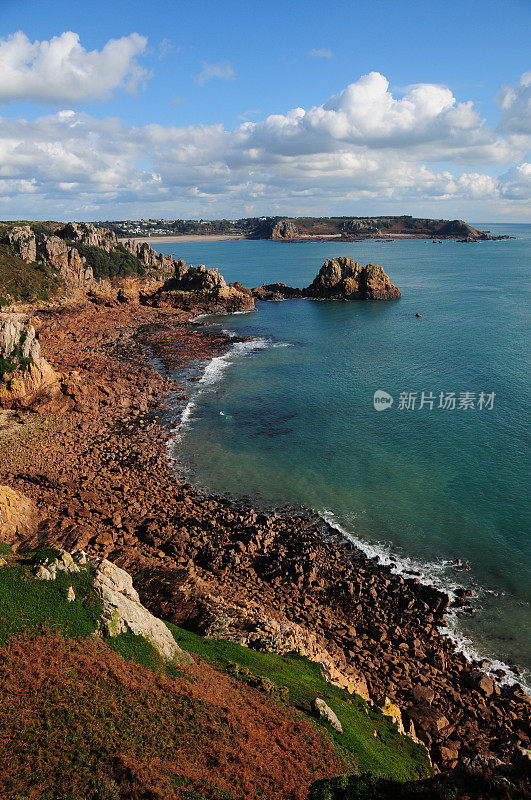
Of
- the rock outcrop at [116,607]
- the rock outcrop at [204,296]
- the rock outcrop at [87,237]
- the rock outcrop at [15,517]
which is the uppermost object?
the rock outcrop at [87,237]

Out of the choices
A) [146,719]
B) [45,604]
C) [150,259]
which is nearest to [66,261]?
[150,259]

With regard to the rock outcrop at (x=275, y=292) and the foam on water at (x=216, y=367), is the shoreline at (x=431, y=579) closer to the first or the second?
the foam on water at (x=216, y=367)

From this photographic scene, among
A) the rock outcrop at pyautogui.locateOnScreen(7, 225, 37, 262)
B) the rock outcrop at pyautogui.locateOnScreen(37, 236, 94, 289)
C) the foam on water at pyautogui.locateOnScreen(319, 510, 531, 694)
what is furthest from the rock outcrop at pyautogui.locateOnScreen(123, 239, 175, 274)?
the foam on water at pyautogui.locateOnScreen(319, 510, 531, 694)

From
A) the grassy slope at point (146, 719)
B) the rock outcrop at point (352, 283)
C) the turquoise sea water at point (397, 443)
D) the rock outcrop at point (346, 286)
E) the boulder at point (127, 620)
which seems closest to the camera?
the grassy slope at point (146, 719)

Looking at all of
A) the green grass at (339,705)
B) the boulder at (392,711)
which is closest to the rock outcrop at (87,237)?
the green grass at (339,705)

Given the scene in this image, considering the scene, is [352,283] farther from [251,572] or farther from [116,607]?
[116,607]
